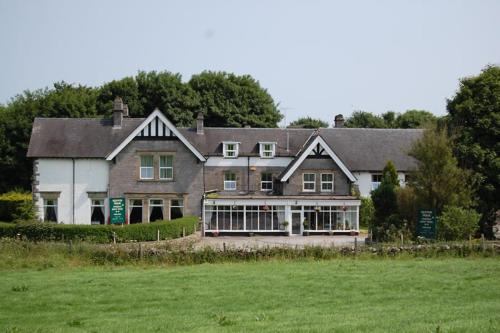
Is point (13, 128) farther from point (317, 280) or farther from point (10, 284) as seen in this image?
point (317, 280)

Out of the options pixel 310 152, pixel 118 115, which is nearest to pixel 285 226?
pixel 310 152

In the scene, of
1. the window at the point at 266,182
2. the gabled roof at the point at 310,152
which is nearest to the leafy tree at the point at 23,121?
the window at the point at 266,182

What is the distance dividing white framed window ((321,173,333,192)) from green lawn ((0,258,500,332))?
22253 millimetres

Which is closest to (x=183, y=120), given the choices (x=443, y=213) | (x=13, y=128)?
(x=13, y=128)

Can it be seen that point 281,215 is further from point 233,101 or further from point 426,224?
point 233,101

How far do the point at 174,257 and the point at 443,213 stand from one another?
539 inches

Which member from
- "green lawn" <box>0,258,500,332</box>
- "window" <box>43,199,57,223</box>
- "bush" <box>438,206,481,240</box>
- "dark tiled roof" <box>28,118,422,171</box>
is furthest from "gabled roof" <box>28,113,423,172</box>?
"green lawn" <box>0,258,500,332</box>

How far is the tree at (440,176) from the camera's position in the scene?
3316 cm

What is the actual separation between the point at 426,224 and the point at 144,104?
39.4 m

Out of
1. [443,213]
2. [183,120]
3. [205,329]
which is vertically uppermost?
[183,120]

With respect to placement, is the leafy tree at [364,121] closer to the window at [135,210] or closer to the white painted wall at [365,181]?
the white painted wall at [365,181]

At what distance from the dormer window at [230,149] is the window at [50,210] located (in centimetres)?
1197

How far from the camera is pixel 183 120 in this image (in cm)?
6544

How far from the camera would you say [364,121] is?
84.8m
